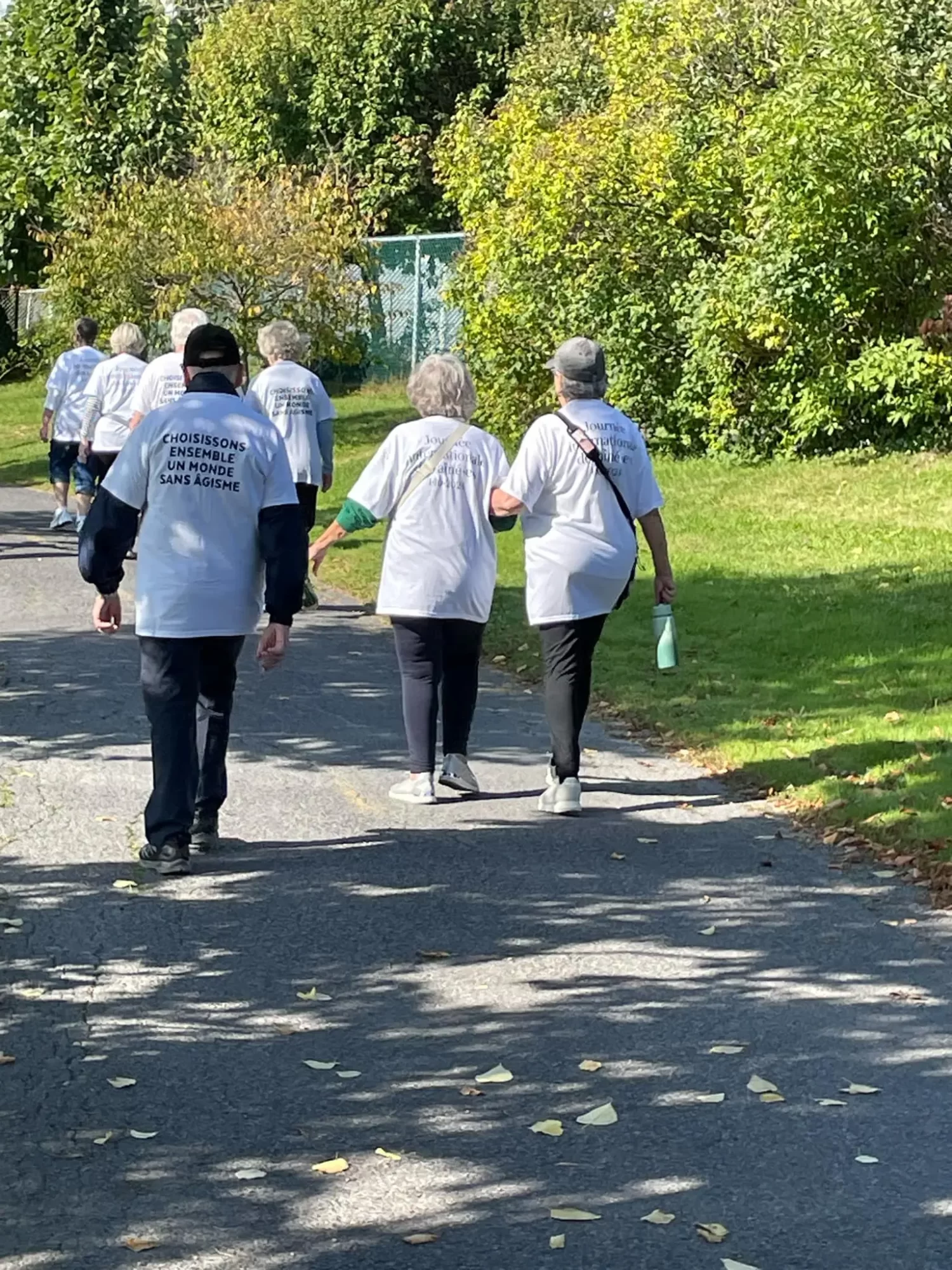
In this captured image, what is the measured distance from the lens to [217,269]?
2300cm

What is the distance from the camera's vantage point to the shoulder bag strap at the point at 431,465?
8.04 metres

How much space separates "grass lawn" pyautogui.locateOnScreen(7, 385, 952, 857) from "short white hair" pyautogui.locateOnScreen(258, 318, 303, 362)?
210 cm

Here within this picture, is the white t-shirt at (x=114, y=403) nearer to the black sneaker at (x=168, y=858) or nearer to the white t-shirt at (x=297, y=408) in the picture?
the white t-shirt at (x=297, y=408)

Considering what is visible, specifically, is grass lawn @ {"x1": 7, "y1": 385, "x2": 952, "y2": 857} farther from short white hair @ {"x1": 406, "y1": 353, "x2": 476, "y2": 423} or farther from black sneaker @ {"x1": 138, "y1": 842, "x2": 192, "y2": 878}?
black sneaker @ {"x1": 138, "y1": 842, "x2": 192, "y2": 878}

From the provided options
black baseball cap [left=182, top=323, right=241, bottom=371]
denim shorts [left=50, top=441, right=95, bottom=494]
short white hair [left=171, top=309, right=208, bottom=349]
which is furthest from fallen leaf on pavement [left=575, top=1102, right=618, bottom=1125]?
denim shorts [left=50, top=441, right=95, bottom=494]

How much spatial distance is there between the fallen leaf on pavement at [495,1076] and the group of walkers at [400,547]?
2213 millimetres

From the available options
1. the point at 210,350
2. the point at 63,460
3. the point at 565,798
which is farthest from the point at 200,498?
the point at 63,460

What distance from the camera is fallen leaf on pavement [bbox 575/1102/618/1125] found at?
481cm

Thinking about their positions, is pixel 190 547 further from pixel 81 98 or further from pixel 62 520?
pixel 81 98

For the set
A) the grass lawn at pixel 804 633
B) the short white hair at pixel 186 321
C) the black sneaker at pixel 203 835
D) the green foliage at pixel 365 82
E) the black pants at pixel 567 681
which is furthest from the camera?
the green foliage at pixel 365 82

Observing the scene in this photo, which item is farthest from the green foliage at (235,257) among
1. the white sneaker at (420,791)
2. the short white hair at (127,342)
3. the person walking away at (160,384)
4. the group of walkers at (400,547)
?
the white sneaker at (420,791)

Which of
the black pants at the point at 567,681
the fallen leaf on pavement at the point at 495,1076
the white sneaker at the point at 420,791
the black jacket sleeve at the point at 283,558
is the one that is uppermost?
the black jacket sleeve at the point at 283,558

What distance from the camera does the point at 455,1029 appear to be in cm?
552

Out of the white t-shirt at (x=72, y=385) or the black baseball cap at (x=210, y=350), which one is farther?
the white t-shirt at (x=72, y=385)
